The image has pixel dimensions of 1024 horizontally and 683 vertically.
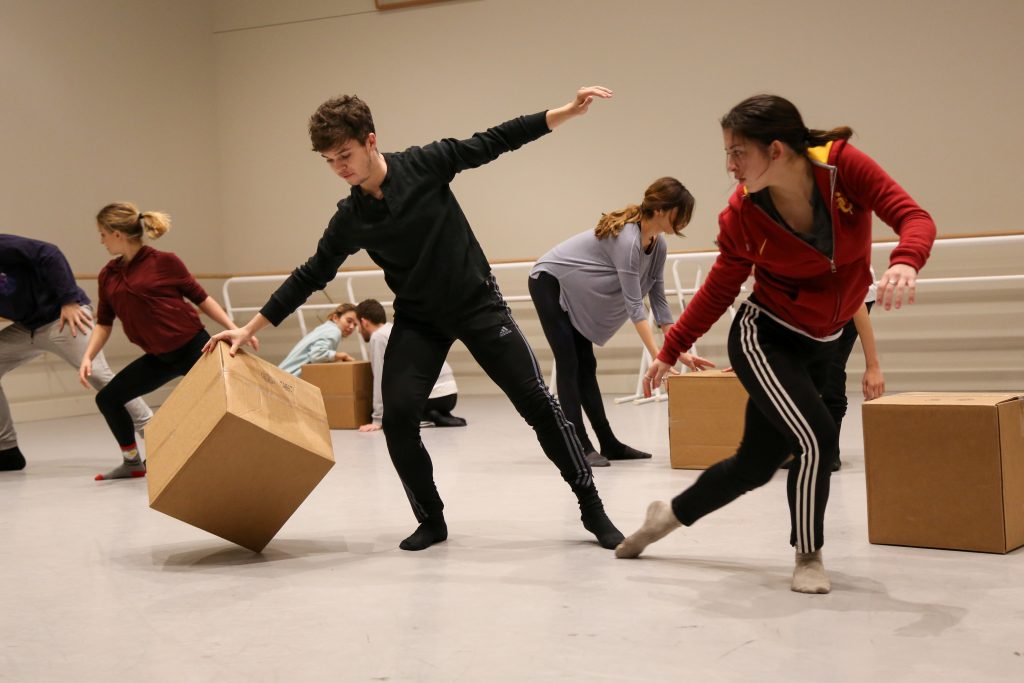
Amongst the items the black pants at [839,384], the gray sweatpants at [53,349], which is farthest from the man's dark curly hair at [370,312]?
the black pants at [839,384]

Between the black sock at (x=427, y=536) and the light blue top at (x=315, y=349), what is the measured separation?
3330 millimetres

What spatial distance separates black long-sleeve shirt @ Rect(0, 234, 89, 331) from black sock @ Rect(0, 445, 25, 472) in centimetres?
56

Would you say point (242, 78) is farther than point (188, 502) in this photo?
Yes

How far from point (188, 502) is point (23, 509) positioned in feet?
4.28

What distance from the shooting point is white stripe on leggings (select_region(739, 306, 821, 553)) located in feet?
6.72

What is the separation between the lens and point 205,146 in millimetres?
8352

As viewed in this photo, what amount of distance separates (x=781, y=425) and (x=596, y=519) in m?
0.69

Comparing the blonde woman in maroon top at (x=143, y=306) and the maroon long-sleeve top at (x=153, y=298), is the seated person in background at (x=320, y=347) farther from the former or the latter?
the maroon long-sleeve top at (x=153, y=298)

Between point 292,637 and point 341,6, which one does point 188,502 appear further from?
point 341,6

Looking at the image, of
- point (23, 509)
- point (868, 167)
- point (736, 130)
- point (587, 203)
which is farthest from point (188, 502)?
point (587, 203)

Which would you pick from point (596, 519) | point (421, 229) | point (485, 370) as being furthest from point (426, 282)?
point (596, 519)

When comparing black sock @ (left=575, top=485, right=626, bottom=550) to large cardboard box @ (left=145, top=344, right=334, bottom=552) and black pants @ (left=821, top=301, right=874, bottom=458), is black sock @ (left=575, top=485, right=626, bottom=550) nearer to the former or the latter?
large cardboard box @ (left=145, top=344, right=334, bottom=552)

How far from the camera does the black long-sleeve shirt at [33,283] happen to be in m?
4.16

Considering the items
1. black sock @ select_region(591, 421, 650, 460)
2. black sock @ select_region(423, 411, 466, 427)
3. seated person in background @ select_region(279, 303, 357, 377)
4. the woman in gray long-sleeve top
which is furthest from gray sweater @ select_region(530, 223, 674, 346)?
seated person in background @ select_region(279, 303, 357, 377)
